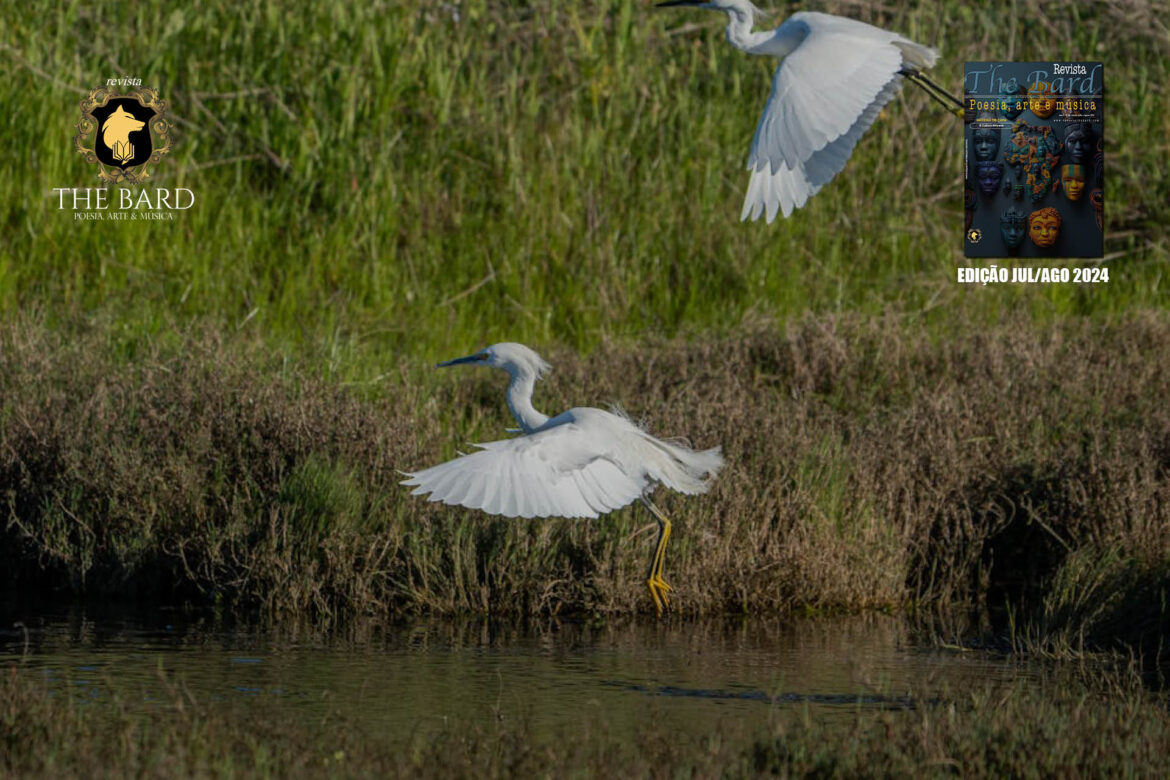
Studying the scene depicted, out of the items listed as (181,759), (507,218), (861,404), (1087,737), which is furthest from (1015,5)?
(181,759)

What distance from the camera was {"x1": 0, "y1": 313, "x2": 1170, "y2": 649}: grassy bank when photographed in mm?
6848

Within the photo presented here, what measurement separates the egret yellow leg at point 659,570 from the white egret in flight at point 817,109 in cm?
131

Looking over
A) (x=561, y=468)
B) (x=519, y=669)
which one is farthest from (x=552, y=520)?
(x=561, y=468)

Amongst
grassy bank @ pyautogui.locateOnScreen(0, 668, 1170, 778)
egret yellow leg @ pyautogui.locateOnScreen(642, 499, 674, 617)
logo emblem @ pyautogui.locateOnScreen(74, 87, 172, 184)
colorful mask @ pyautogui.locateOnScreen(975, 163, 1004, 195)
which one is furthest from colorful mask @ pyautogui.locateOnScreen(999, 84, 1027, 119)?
grassy bank @ pyautogui.locateOnScreen(0, 668, 1170, 778)

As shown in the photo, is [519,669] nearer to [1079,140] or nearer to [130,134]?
[130,134]

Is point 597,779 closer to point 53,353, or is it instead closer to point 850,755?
point 850,755

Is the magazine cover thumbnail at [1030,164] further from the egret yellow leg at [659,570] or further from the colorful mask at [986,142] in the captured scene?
the egret yellow leg at [659,570]

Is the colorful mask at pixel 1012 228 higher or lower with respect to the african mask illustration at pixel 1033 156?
lower

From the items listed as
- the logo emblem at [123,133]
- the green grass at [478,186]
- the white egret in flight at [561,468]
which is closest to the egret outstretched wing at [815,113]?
the white egret in flight at [561,468]

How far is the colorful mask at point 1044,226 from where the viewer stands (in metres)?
11.8

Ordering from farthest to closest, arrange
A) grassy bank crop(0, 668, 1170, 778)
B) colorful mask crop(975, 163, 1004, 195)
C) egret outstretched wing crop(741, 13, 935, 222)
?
colorful mask crop(975, 163, 1004, 195) → egret outstretched wing crop(741, 13, 935, 222) → grassy bank crop(0, 668, 1170, 778)

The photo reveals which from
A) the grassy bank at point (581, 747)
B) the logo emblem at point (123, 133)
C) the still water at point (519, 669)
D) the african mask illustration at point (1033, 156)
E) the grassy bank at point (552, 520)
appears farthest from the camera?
the african mask illustration at point (1033, 156)

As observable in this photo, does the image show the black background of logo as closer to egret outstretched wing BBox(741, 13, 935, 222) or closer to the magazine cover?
the magazine cover

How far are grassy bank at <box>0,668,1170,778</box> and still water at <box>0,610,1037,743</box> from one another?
A: 0.19 meters
